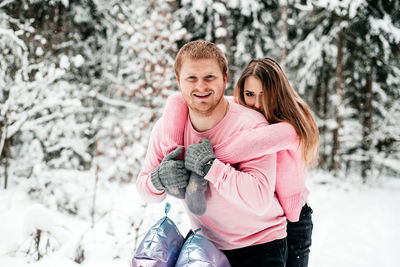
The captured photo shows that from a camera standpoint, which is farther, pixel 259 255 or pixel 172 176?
pixel 259 255

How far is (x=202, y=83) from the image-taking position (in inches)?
68.3

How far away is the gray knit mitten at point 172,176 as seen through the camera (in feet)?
5.26

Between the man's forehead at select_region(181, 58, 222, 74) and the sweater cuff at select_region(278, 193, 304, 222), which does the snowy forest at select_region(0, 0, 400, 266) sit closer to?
the sweater cuff at select_region(278, 193, 304, 222)

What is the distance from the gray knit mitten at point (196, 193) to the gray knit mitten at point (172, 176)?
0.13 ft

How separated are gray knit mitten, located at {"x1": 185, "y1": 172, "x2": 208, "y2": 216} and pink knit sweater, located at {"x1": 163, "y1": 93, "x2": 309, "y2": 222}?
20cm

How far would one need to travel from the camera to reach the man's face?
68.1 inches

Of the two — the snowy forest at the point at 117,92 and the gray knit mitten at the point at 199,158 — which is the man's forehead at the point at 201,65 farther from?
the snowy forest at the point at 117,92

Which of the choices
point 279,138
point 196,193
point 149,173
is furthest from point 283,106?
point 149,173

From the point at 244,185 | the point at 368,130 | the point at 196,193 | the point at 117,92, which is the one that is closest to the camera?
the point at 244,185

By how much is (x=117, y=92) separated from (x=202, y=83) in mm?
6582

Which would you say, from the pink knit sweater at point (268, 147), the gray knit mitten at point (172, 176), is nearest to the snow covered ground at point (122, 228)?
the gray knit mitten at point (172, 176)

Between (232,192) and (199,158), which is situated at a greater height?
(199,158)

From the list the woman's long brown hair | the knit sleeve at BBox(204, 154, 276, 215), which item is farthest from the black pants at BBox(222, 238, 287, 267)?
the woman's long brown hair

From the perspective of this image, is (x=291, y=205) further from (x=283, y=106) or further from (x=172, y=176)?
(x=172, y=176)
